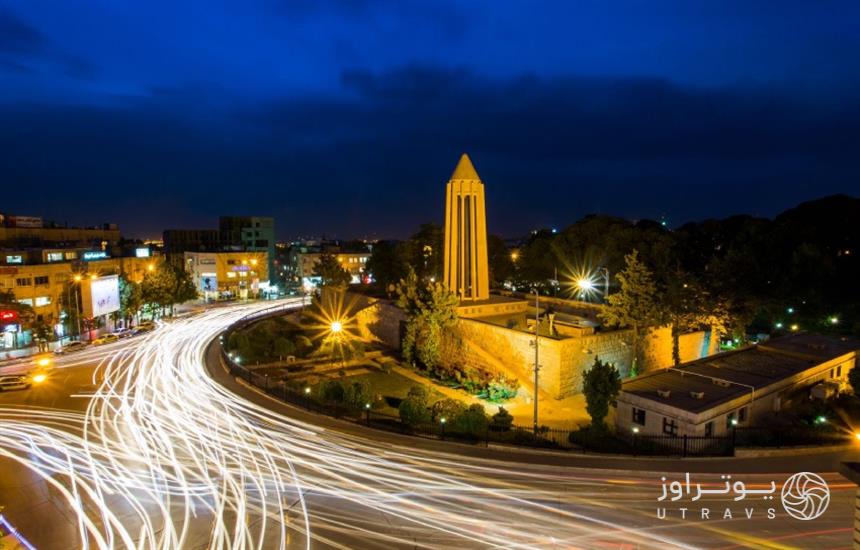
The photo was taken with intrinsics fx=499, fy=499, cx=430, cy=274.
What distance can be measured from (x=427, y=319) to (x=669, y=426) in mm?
15946

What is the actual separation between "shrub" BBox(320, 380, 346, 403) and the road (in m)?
1.85

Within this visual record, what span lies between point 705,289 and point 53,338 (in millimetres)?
47676

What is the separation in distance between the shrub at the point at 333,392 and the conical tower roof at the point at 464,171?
1882cm

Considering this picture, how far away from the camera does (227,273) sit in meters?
75.8

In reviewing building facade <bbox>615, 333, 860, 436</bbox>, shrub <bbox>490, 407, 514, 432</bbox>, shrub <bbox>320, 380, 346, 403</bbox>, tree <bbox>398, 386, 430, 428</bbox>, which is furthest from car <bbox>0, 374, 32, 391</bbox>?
building facade <bbox>615, 333, 860, 436</bbox>

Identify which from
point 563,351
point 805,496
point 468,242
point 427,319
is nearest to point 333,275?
point 468,242

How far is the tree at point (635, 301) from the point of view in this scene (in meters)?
27.1

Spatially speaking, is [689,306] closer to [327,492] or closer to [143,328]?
[327,492]

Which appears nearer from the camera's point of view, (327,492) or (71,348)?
(327,492)

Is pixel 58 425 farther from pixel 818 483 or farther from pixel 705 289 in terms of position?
pixel 705 289

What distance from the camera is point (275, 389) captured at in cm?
2559

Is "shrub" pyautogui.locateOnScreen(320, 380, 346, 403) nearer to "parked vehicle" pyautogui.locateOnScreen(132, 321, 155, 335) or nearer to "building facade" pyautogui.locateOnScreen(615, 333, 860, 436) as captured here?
"building facade" pyautogui.locateOnScreen(615, 333, 860, 436)

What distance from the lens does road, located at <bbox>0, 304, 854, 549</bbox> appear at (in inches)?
483

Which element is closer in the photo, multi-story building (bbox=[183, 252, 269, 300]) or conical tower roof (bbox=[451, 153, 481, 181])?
conical tower roof (bbox=[451, 153, 481, 181])
